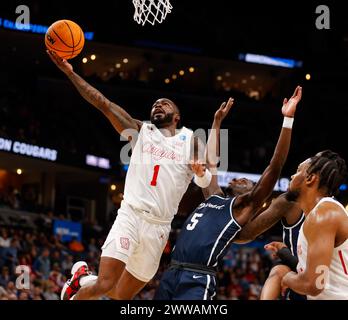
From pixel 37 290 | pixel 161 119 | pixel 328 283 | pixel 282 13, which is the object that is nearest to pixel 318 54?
pixel 282 13

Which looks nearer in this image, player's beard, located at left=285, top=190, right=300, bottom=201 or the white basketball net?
player's beard, located at left=285, top=190, right=300, bottom=201

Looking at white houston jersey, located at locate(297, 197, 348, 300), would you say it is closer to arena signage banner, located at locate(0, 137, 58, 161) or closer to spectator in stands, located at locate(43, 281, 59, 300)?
spectator in stands, located at locate(43, 281, 59, 300)

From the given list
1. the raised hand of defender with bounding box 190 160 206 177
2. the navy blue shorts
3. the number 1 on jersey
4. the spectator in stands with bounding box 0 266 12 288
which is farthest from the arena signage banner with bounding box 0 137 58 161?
the navy blue shorts

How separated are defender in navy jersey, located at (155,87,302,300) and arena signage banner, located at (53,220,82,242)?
11.8m

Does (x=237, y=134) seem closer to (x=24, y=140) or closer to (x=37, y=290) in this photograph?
(x=24, y=140)

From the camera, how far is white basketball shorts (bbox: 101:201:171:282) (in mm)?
5607

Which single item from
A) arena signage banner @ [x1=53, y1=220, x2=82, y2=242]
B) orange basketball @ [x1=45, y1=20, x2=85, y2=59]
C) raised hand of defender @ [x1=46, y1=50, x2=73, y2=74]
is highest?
orange basketball @ [x1=45, y1=20, x2=85, y2=59]

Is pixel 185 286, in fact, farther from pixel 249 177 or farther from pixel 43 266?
pixel 249 177

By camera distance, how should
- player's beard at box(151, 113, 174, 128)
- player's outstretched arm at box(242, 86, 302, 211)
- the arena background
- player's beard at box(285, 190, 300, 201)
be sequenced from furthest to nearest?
the arena background
player's beard at box(151, 113, 174, 128)
player's outstretched arm at box(242, 86, 302, 211)
player's beard at box(285, 190, 300, 201)

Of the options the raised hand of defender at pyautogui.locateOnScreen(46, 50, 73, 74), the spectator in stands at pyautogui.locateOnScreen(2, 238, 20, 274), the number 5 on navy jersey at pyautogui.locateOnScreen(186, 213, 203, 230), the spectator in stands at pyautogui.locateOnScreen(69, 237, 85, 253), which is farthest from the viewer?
the spectator in stands at pyautogui.locateOnScreen(69, 237, 85, 253)

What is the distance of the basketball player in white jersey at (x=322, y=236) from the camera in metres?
3.85

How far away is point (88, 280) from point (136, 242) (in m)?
0.54

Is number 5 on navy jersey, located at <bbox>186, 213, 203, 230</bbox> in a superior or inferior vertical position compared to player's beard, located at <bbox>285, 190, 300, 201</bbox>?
inferior

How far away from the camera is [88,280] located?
19.2 ft
